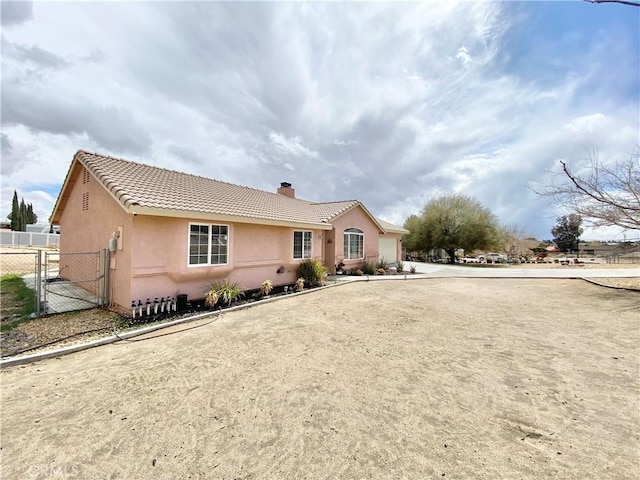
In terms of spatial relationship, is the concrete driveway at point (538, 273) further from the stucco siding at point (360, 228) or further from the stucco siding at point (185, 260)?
the stucco siding at point (185, 260)

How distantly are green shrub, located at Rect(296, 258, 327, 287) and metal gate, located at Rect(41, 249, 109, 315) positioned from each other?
7575 millimetres

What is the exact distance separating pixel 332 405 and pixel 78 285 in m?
13.0

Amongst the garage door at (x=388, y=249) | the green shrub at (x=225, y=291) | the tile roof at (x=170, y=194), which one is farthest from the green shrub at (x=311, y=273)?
the garage door at (x=388, y=249)

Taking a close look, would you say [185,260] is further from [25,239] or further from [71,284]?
[25,239]

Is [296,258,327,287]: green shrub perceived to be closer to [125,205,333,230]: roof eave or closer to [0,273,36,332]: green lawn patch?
[125,205,333,230]: roof eave

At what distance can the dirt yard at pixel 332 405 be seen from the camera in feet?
9.36

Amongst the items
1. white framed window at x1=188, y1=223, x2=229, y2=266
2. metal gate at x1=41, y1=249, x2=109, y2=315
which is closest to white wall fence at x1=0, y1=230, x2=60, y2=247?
metal gate at x1=41, y1=249, x2=109, y2=315

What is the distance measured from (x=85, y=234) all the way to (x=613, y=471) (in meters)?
14.8

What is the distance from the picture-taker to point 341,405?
3852 millimetres

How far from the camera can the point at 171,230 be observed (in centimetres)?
883

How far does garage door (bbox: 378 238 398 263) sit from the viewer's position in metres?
24.1

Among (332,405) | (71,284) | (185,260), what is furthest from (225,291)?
(71,284)

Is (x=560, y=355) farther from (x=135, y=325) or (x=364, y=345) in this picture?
(x=135, y=325)

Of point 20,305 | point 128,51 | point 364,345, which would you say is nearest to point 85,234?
point 20,305
